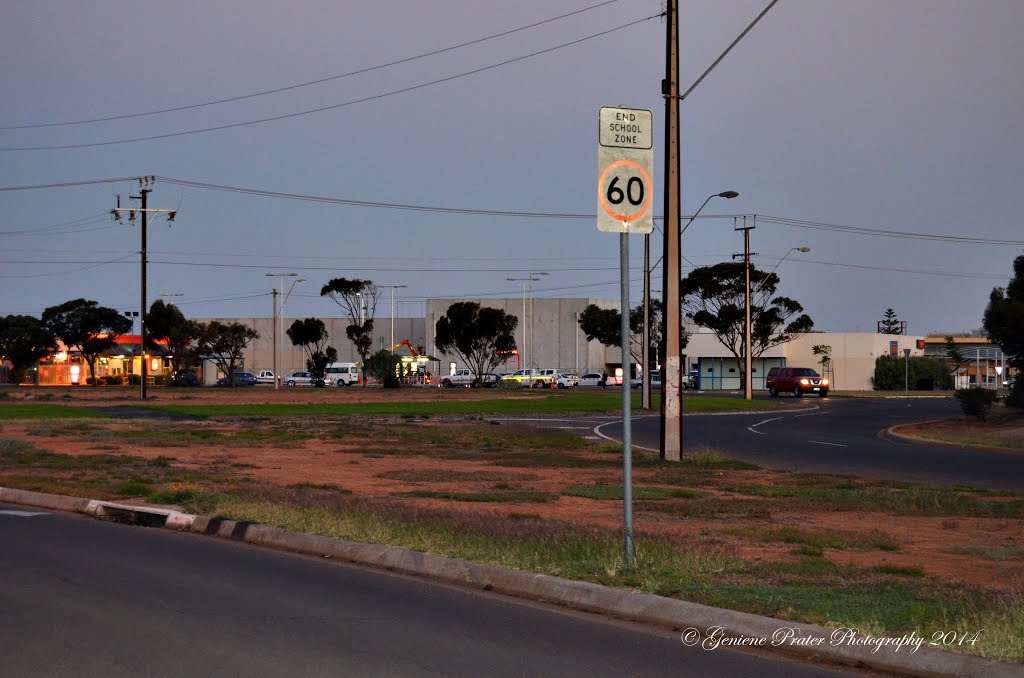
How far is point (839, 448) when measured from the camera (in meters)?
28.3

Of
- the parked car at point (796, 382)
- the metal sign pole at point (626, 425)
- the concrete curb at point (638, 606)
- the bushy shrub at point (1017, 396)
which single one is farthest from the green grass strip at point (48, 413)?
the parked car at point (796, 382)

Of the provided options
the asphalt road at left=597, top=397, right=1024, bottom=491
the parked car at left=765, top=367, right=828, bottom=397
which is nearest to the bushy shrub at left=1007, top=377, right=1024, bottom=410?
the asphalt road at left=597, top=397, right=1024, bottom=491

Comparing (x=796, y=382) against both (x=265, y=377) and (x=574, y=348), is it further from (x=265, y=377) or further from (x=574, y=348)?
(x=265, y=377)

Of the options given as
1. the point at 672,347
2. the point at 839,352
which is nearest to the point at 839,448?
the point at 672,347

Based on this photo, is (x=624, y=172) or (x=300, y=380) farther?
(x=300, y=380)

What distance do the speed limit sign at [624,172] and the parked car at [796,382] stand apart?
67862 mm

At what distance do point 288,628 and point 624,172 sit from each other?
461cm

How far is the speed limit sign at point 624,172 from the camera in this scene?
9.66 meters

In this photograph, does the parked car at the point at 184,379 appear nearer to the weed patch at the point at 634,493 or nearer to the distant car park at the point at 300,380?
the distant car park at the point at 300,380

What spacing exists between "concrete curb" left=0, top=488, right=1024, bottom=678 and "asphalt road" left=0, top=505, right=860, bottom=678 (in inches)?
7.8

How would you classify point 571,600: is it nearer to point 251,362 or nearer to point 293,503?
point 293,503

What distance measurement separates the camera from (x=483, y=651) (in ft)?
24.5

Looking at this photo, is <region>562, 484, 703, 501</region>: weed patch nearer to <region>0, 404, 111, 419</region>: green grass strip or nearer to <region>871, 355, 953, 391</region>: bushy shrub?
<region>0, 404, 111, 419</region>: green grass strip

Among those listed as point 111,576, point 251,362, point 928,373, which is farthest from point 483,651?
point 251,362
